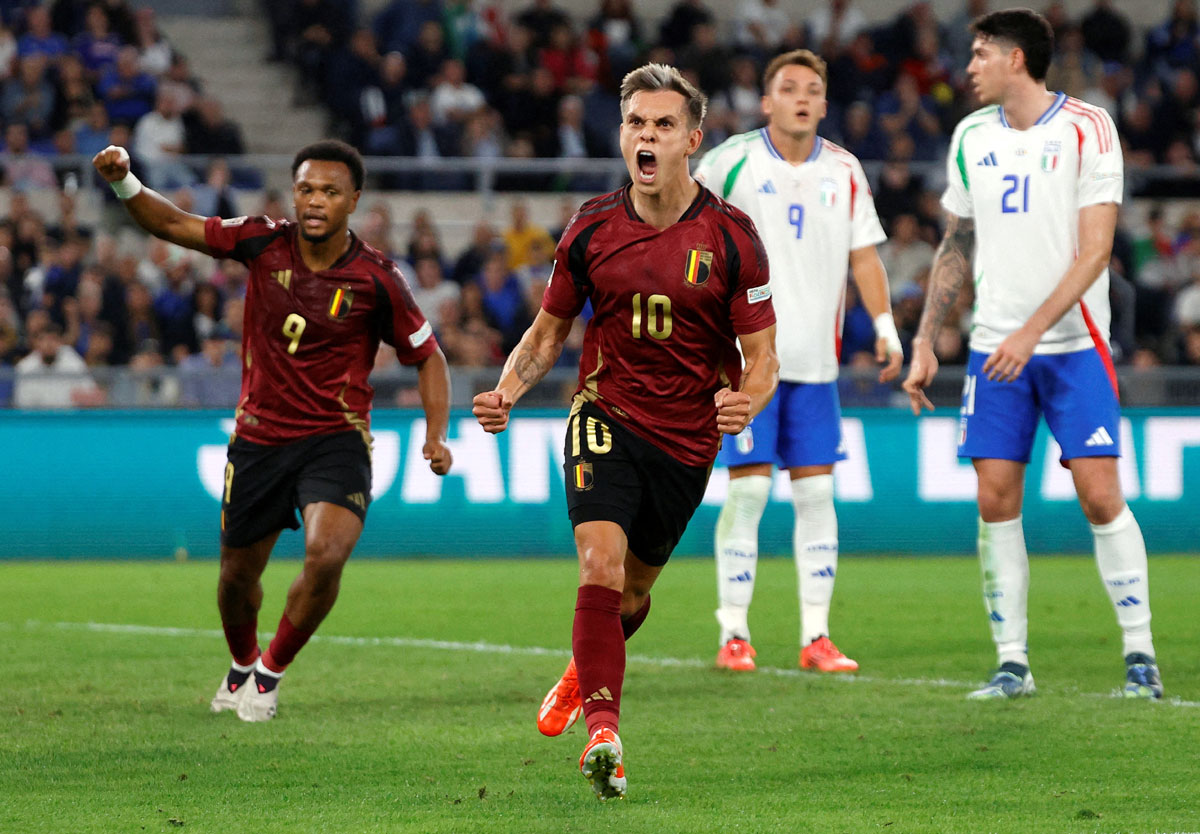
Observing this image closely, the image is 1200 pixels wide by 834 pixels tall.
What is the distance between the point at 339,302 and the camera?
679cm

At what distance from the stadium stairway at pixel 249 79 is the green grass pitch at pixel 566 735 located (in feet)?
34.7

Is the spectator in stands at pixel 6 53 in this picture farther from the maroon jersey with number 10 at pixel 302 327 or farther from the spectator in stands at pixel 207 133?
the maroon jersey with number 10 at pixel 302 327

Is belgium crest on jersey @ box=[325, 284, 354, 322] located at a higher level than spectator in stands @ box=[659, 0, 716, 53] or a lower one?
lower

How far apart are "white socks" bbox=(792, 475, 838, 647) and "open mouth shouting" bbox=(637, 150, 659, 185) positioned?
3094mm

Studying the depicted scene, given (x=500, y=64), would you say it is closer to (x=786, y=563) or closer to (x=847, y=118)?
(x=847, y=118)

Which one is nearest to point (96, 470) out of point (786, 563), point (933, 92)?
point (786, 563)

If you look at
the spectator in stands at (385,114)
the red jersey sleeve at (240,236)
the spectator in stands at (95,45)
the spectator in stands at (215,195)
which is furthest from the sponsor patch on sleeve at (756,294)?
the spectator in stands at (95,45)

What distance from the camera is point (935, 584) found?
38.7ft

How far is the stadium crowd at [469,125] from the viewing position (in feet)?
48.6

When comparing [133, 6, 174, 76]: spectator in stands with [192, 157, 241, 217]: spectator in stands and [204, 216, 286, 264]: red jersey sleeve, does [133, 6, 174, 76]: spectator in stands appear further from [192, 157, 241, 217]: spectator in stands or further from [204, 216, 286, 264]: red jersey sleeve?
[204, 216, 286, 264]: red jersey sleeve

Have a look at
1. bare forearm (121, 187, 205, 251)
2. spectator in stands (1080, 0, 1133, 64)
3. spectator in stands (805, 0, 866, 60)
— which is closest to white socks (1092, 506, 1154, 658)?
bare forearm (121, 187, 205, 251)

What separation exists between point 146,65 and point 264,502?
1302cm

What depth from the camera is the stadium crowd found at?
14.8 m

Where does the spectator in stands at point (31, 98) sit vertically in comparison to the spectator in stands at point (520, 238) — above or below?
above
